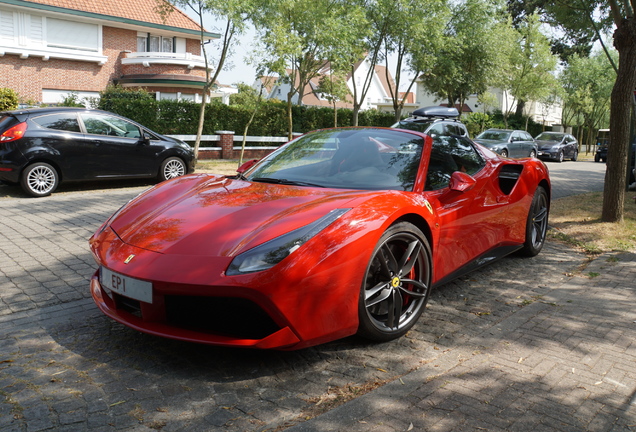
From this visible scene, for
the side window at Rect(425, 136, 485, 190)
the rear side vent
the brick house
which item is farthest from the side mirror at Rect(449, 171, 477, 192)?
the brick house

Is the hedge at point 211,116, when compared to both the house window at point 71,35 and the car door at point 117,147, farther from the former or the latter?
the car door at point 117,147

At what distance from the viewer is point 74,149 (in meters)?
9.73

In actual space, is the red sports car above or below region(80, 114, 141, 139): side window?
below

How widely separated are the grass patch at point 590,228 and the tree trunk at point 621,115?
38 cm

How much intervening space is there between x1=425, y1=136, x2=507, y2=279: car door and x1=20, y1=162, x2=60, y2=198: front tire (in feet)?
24.2

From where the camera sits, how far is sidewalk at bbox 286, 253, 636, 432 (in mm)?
2549

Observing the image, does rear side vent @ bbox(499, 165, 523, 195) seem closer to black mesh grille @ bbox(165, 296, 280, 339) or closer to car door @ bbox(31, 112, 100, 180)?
black mesh grille @ bbox(165, 296, 280, 339)

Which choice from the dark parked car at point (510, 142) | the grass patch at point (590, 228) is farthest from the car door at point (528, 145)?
the grass patch at point (590, 228)

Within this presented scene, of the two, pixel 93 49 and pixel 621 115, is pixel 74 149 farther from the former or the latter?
pixel 93 49

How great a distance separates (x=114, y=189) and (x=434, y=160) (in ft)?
25.8

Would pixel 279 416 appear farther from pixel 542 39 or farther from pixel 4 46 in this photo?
pixel 542 39

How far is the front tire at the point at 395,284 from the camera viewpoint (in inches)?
129

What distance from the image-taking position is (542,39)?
36594mm

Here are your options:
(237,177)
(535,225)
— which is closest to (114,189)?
(237,177)
